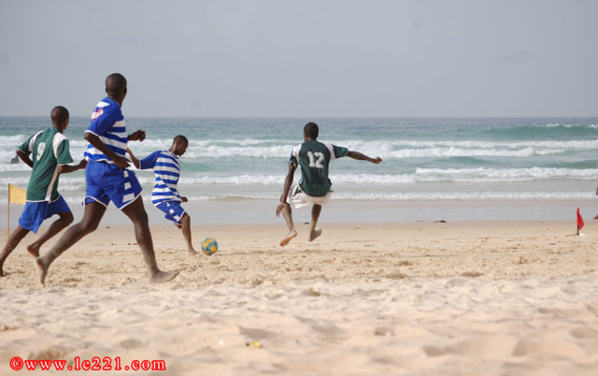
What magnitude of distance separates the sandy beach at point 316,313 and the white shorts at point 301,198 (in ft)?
2.10

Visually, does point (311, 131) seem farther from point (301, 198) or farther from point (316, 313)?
point (316, 313)

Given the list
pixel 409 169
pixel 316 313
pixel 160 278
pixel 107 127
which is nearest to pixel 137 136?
pixel 107 127

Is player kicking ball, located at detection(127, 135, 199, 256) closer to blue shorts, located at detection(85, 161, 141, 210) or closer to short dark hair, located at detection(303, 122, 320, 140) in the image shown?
short dark hair, located at detection(303, 122, 320, 140)

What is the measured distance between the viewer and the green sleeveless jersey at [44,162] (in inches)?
231

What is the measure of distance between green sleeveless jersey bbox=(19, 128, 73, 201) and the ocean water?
9.08 meters

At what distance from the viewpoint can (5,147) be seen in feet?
94.7

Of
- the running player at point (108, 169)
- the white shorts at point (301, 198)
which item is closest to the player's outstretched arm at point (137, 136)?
the running player at point (108, 169)

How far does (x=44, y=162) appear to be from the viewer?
19.5ft

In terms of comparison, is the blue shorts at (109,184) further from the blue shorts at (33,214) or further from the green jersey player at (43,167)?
the blue shorts at (33,214)

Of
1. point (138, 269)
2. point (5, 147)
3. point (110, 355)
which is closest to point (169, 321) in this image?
point (110, 355)

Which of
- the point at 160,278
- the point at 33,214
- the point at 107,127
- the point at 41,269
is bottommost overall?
the point at 160,278

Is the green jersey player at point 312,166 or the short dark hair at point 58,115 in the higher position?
the short dark hair at point 58,115

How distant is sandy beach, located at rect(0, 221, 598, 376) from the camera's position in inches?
130

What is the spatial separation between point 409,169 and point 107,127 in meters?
19.6
